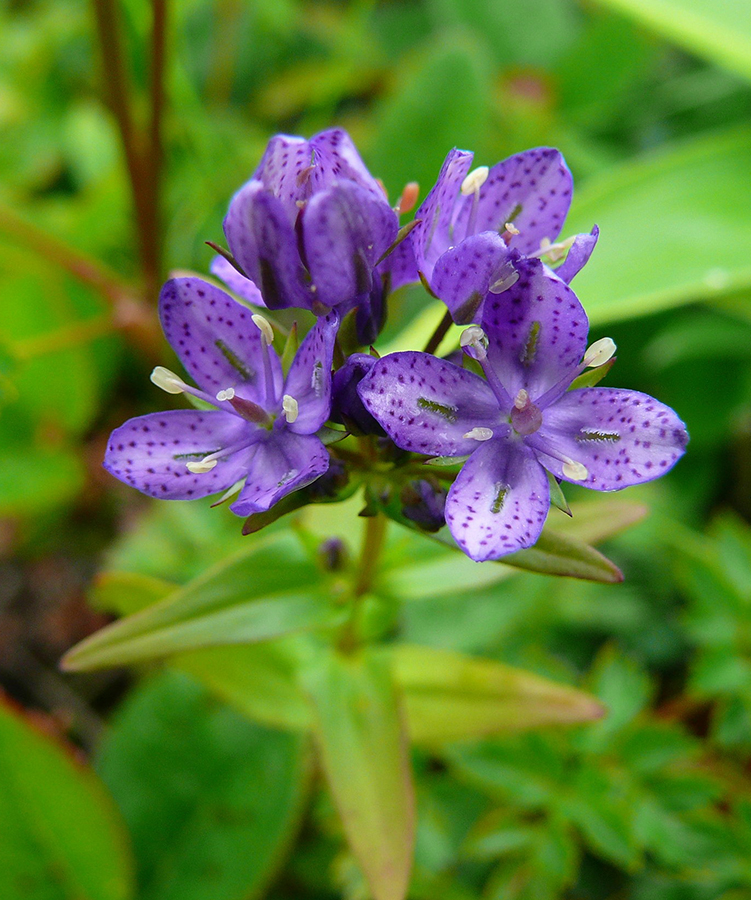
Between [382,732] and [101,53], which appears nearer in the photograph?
[382,732]

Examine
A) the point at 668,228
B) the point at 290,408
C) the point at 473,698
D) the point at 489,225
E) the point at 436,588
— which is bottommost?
the point at 473,698

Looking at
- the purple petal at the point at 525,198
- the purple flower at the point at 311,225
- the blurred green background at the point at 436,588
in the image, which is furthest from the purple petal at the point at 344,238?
the blurred green background at the point at 436,588

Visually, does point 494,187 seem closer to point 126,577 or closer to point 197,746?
point 126,577

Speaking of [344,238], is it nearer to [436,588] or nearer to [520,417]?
[520,417]

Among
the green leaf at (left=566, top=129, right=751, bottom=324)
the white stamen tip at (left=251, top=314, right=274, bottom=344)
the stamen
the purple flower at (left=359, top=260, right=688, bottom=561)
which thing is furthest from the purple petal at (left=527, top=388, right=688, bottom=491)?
the green leaf at (left=566, top=129, right=751, bottom=324)

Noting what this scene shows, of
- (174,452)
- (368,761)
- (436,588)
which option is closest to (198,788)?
(368,761)

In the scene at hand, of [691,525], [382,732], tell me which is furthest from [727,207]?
[382,732]
